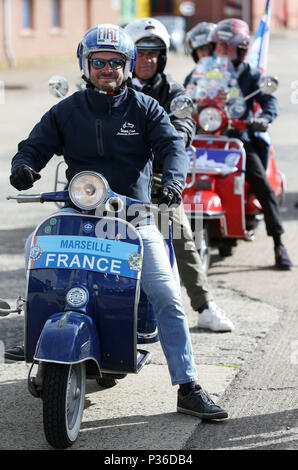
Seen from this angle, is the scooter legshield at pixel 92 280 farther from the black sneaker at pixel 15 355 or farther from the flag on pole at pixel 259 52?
the flag on pole at pixel 259 52

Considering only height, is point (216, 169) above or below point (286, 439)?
above

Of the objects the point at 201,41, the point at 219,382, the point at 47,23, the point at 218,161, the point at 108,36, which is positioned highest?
the point at 108,36

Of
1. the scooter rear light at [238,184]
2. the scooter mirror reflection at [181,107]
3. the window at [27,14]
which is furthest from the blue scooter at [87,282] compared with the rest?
the window at [27,14]

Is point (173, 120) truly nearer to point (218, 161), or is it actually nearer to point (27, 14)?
point (218, 161)

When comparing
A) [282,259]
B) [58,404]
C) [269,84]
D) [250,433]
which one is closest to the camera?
[58,404]

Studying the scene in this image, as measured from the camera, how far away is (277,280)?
7.55 metres

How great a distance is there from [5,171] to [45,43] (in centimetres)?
2270

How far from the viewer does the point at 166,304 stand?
4.61 meters

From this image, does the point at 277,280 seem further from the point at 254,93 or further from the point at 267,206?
the point at 254,93

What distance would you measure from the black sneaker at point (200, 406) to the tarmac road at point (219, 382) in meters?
0.04

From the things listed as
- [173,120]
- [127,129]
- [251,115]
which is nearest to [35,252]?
[127,129]

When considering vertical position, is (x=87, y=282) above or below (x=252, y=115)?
below

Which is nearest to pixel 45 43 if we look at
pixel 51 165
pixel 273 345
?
pixel 51 165

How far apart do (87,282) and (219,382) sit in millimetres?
1171
